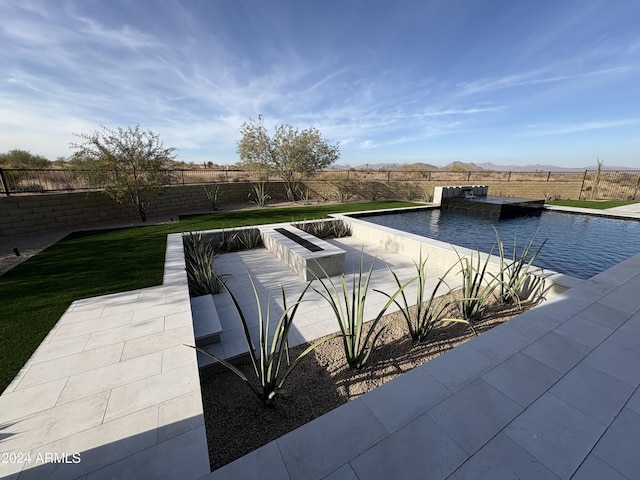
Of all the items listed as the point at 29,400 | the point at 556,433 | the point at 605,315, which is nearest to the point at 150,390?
the point at 29,400

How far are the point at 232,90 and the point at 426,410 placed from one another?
13.0 m

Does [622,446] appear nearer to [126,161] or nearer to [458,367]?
[458,367]

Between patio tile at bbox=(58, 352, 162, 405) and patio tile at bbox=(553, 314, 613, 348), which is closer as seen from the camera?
patio tile at bbox=(58, 352, 162, 405)

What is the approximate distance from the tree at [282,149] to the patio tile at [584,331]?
1279 cm

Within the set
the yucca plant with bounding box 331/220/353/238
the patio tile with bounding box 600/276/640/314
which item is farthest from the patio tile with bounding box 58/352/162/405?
the yucca plant with bounding box 331/220/353/238

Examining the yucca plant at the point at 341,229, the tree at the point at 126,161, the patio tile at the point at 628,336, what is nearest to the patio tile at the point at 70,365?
the patio tile at the point at 628,336

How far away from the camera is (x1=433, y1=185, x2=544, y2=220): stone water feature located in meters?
9.70

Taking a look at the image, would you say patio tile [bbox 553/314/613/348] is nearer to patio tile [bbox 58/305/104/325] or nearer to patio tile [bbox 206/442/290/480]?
patio tile [bbox 206/442/290/480]

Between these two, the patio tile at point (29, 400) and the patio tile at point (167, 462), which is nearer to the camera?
the patio tile at point (167, 462)

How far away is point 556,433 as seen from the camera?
1.51 metres

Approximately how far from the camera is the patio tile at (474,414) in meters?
1.50

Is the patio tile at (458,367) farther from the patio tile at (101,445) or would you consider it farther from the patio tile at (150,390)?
the patio tile at (101,445)

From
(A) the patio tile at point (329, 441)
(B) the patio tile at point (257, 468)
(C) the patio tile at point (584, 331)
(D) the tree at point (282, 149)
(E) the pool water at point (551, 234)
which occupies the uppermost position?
(D) the tree at point (282, 149)

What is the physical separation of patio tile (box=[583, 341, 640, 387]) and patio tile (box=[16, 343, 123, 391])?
4.08 m
